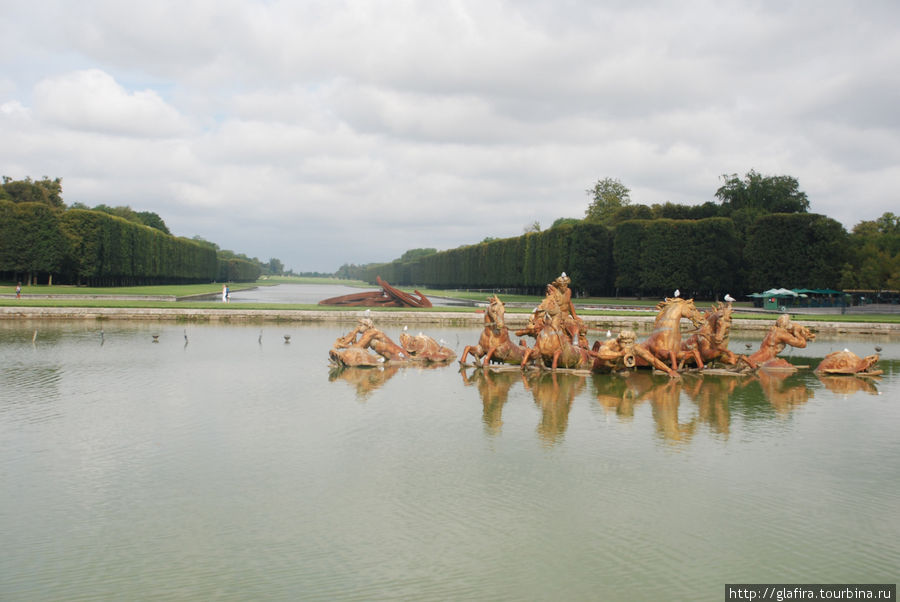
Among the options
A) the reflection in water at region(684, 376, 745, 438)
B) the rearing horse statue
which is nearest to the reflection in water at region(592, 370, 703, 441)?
the reflection in water at region(684, 376, 745, 438)

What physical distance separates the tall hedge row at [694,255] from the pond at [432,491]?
146 ft

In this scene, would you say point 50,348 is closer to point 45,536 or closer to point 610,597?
point 45,536

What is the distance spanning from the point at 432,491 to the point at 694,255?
53.2 metres

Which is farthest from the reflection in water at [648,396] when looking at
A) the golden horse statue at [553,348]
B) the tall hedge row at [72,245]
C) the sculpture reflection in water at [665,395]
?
the tall hedge row at [72,245]

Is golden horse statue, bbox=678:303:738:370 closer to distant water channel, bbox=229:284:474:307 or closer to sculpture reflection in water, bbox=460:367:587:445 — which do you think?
sculpture reflection in water, bbox=460:367:587:445

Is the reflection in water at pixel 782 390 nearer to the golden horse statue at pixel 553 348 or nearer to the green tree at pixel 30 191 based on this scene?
the golden horse statue at pixel 553 348

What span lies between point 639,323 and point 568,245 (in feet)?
98.3

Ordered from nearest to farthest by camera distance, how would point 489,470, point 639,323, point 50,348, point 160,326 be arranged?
1. point 489,470
2. point 50,348
3. point 160,326
4. point 639,323

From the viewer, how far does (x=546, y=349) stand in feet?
53.9

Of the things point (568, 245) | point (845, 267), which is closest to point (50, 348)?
point (568, 245)

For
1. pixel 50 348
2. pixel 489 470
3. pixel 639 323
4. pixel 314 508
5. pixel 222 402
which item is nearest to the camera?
pixel 314 508

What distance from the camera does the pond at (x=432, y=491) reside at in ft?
17.3

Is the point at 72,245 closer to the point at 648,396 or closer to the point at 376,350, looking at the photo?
the point at 376,350

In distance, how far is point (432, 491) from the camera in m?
7.02
